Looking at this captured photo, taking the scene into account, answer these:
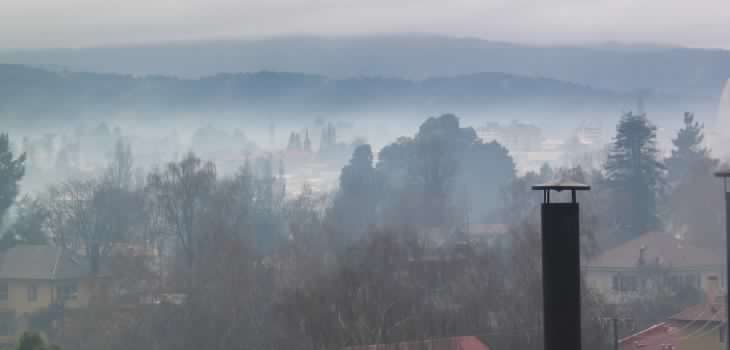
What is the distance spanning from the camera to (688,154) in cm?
5884

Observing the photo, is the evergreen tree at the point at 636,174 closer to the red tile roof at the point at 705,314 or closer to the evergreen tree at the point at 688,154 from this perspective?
the evergreen tree at the point at 688,154

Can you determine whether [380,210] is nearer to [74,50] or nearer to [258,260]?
[258,260]

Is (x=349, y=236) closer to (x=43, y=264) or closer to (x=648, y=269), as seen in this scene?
(x=648, y=269)

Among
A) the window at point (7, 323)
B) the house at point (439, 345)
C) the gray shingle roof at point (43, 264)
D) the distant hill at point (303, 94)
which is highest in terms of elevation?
the distant hill at point (303, 94)

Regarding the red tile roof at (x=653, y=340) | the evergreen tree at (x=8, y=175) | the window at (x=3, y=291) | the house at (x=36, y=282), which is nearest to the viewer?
the red tile roof at (x=653, y=340)

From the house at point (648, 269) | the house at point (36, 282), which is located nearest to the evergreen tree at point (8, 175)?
the house at point (36, 282)


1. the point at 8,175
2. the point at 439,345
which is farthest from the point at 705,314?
the point at 8,175

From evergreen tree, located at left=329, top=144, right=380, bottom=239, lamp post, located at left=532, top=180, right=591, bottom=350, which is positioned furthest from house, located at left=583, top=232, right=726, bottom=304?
lamp post, located at left=532, top=180, right=591, bottom=350

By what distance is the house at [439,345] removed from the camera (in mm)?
27609

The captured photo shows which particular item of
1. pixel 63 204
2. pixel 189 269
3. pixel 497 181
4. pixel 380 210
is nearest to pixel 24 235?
pixel 63 204

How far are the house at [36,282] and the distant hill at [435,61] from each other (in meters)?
36.1

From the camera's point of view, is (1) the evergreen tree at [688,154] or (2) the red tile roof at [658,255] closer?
(2) the red tile roof at [658,255]

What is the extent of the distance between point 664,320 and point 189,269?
16389mm

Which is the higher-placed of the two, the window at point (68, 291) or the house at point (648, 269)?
the house at point (648, 269)
